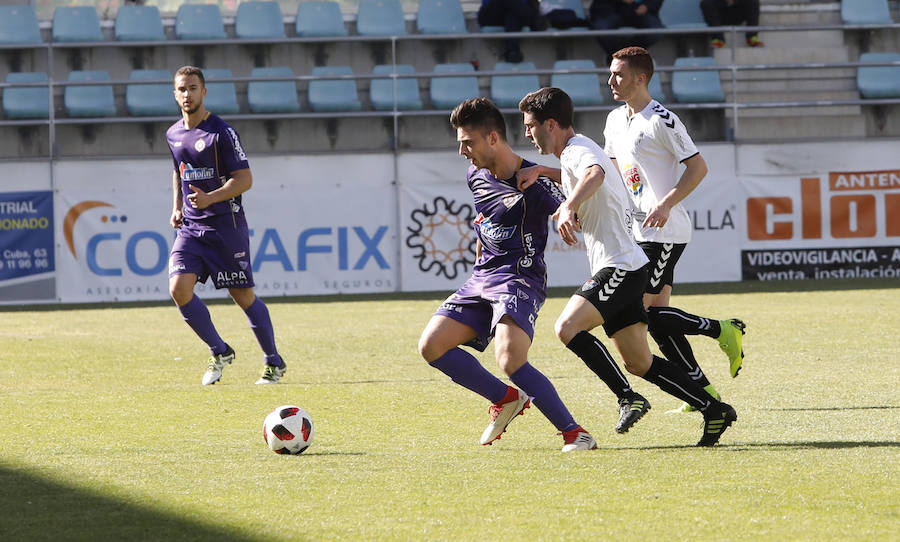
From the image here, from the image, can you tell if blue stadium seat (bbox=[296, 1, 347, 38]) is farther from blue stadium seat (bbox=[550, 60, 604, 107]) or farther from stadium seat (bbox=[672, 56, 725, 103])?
stadium seat (bbox=[672, 56, 725, 103])

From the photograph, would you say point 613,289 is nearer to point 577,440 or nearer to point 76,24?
point 577,440

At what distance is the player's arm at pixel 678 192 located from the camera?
629cm

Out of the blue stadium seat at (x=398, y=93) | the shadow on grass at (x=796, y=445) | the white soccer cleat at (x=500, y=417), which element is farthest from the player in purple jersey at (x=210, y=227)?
the blue stadium seat at (x=398, y=93)

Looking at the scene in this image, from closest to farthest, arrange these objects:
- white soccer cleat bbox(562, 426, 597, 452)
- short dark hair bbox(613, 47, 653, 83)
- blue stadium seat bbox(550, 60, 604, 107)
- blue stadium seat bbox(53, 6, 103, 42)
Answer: white soccer cleat bbox(562, 426, 597, 452)
short dark hair bbox(613, 47, 653, 83)
blue stadium seat bbox(550, 60, 604, 107)
blue stadium seat bbox(53, 6, 103, 42)

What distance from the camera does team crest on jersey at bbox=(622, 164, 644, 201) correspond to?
685cm

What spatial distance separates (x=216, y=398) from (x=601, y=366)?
288 cm

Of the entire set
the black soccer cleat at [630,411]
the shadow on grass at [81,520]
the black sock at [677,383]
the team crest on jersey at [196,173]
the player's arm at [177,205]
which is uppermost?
the team crest on jersey at [196,173]

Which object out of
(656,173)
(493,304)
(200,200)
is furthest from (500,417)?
(200,200)

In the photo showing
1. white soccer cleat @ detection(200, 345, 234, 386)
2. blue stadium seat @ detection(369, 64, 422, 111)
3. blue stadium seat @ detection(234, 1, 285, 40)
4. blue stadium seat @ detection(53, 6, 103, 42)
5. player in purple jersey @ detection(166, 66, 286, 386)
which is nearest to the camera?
white soccer cleat @ detection(200, 345, 234, 386)

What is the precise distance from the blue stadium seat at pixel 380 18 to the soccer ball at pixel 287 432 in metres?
15.0

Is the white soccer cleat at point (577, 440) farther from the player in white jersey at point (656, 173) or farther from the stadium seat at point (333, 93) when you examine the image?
the stadium seat at point (333, 93)

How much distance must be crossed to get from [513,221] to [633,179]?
1.27m

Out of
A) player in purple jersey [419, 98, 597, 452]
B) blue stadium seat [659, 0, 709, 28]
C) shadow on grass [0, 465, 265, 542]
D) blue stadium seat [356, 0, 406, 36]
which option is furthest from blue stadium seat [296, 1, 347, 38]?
shadow on grass [0, 465, 265, 542]

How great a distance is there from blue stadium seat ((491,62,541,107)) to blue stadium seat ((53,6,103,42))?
628 centimetres
